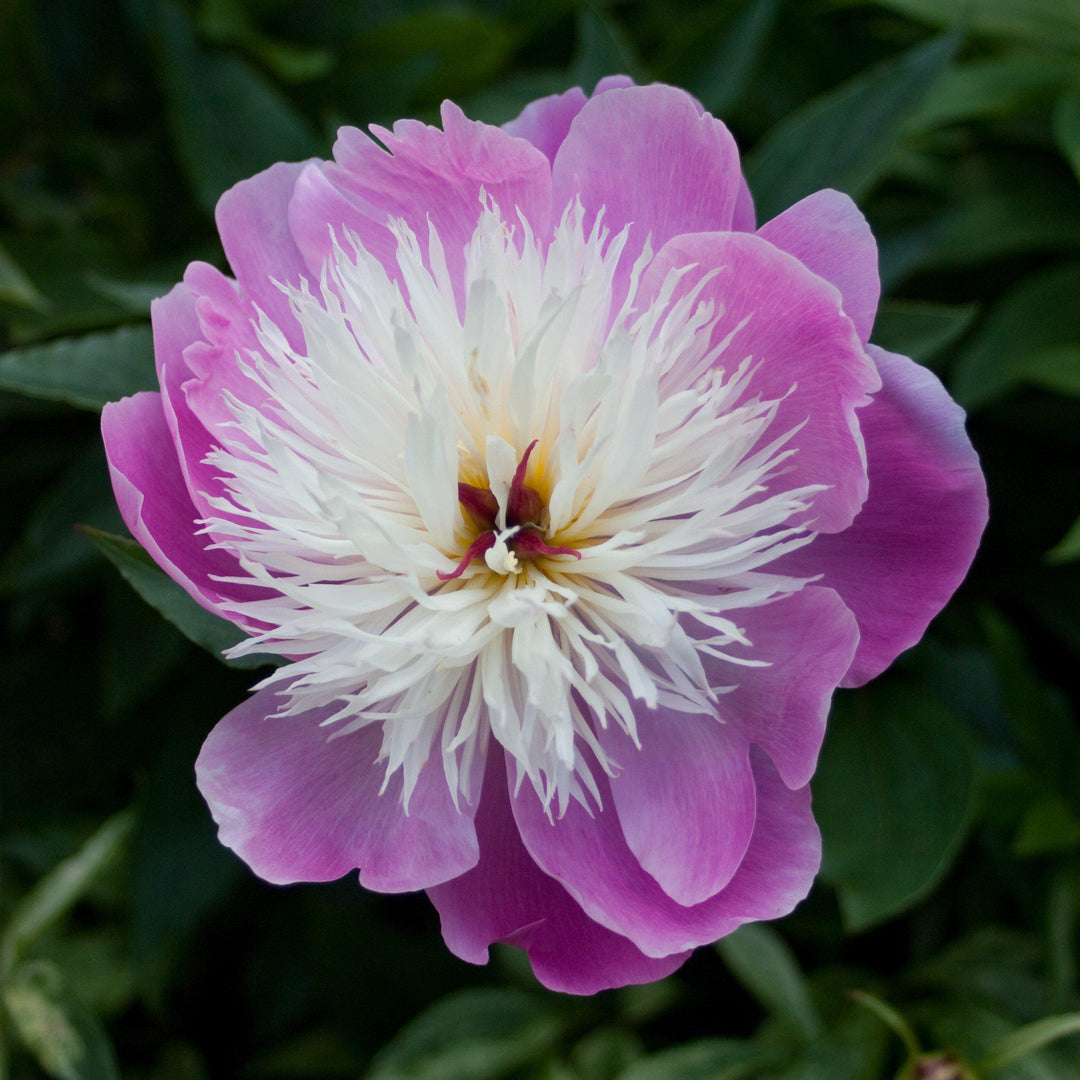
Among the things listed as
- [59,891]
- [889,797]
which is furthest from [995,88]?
[59,891]

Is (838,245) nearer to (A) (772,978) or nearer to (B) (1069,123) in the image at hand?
(B) (1069,123)

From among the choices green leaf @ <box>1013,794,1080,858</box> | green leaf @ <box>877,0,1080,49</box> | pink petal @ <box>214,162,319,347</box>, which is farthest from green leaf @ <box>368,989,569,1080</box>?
green leaf @ <box>877,0,1080,49</box>

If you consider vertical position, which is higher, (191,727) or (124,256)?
(124,256)

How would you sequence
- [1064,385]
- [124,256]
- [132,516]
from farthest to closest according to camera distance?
[124,256] → [1064,385] → [132,516]

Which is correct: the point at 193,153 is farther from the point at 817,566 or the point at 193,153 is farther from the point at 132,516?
the point at 817,566

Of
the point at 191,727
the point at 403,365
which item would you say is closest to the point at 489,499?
the point at 403,365

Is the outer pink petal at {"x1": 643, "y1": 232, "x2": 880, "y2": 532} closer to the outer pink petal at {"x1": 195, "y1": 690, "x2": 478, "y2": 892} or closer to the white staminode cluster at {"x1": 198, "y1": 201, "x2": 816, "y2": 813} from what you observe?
the white staminode cluster at {"x1": 198, "y1": 201, "x2": 816, "y2": 813}

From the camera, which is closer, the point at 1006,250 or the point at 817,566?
the point at 817,566
